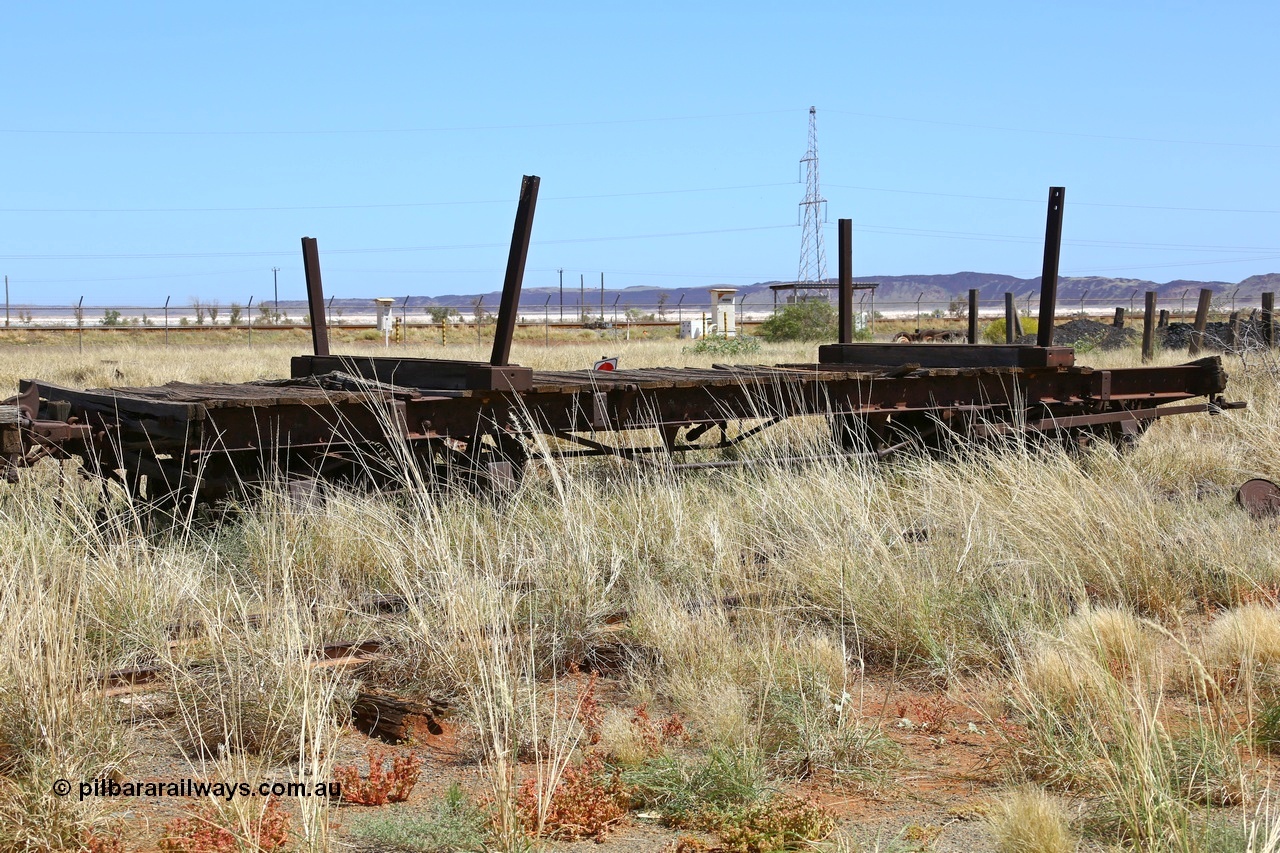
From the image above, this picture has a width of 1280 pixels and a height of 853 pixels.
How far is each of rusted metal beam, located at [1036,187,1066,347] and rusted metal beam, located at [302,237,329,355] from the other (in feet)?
20.5

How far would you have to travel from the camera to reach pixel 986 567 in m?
5.53

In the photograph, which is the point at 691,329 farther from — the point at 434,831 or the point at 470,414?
the point at 434,831

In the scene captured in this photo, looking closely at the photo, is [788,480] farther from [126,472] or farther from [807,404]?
[126,472]

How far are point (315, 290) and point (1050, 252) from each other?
21.3ft

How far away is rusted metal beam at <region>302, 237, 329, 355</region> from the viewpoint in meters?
9.23

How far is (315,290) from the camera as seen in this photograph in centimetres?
929

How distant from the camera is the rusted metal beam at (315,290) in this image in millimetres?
9227

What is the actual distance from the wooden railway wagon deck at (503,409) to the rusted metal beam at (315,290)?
19 millimetres

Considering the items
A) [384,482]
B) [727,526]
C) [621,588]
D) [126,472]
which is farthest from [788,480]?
[126,472]

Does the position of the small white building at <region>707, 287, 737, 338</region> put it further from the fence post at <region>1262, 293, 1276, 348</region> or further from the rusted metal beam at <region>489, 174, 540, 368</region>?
the rusted metal beam at <region>489, 174, 540, 368</region>

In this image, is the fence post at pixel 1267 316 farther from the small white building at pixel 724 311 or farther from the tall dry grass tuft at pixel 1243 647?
the small white building at pixel 724 311

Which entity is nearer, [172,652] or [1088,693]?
[1088,693]

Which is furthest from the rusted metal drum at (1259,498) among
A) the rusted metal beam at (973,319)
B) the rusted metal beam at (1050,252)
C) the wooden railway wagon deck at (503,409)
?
the rusted metal beam at (973,319)

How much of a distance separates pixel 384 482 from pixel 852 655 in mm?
3720
